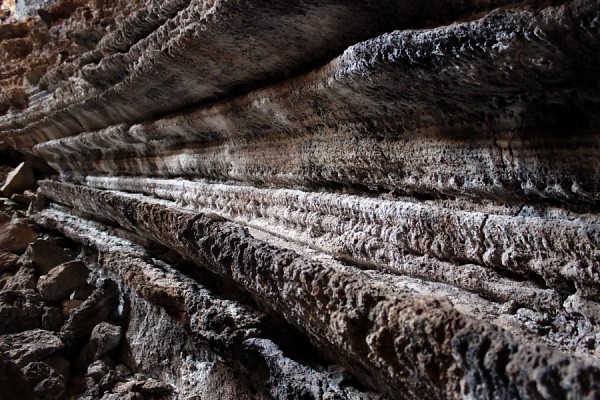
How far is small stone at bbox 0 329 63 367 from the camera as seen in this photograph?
1362mm

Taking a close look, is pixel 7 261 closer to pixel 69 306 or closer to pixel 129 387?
pixel 69 306

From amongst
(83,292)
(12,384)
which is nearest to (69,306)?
(83,292)

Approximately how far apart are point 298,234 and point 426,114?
17.8 inches

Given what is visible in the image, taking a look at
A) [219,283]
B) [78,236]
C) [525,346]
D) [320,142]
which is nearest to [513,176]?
[525,346]

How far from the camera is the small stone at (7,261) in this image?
2037 mm

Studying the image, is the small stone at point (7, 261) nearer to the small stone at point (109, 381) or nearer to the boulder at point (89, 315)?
the boulder at point (89, 315)

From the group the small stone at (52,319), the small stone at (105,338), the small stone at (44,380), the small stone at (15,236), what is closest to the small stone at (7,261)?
the small stone at (15,236)

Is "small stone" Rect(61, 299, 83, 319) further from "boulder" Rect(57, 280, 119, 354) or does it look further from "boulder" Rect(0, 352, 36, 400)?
"boulder" Rect(0, 352, 36, 400)

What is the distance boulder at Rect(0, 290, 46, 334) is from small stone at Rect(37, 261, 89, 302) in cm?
5

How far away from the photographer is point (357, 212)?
3.21 ft

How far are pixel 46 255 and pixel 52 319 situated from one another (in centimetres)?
51

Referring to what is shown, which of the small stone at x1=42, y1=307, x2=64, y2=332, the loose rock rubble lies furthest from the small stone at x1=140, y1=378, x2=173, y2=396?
the small stone at x1=42, y1=307, x2=64, y2=332

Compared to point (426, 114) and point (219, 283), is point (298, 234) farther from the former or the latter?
point (426, 114)

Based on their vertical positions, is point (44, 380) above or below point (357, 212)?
below
